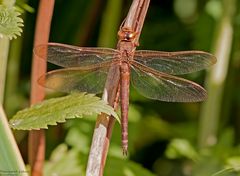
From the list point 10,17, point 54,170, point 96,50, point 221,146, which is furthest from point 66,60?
point 221,146

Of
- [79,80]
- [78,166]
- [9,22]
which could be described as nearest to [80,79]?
[79,80]

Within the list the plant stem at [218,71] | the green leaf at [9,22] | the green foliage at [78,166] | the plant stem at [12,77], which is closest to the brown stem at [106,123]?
the green leaf at [9,22]

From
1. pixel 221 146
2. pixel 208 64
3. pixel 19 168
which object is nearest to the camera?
pixel 19 168

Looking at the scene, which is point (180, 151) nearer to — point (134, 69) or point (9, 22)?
point (134, 69)

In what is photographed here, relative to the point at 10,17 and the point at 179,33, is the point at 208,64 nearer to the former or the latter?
the point at 10,17

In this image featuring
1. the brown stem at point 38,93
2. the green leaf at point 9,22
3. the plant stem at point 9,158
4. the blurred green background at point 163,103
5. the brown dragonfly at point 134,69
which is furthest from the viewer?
the blurred green background at point 163,103

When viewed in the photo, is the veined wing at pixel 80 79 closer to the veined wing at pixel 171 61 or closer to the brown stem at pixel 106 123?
the veined wing at pixel 171 61
